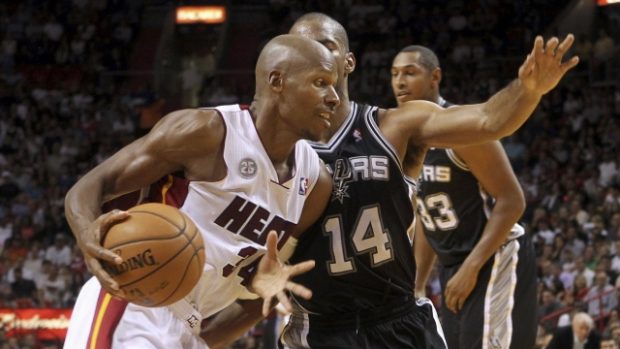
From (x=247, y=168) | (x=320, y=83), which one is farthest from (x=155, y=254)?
(x=320, y=83)

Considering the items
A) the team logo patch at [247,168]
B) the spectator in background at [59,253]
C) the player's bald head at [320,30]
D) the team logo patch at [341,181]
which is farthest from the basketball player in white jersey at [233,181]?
the spectator in background at [59,253]

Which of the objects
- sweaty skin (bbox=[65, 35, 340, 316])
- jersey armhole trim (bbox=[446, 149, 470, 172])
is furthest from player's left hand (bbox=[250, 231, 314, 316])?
jersey armhole trim (bbox=[446, 149, 470, 172])

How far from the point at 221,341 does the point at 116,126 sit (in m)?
15.3

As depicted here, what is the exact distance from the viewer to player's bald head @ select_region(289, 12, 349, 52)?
4.45 metres

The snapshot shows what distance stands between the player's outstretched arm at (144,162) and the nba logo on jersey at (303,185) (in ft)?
1.36

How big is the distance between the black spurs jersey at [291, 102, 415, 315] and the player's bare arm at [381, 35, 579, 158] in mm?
118

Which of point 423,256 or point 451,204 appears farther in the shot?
point 423,256

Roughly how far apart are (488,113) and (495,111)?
0.14ft

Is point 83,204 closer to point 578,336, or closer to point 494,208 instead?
point 494,208

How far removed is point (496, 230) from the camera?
541 centimetres

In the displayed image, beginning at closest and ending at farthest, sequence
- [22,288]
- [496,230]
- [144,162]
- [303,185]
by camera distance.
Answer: [144,162]
[303,185]
[496,230]
[22,288]

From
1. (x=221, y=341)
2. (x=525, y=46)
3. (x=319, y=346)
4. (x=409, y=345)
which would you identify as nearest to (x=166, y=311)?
(x=221, y=341)

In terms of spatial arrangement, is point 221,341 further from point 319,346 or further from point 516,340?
point 516,340

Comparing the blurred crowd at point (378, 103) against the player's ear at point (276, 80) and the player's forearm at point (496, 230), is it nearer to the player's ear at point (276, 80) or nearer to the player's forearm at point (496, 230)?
the player's forearm at point (496, 230)
